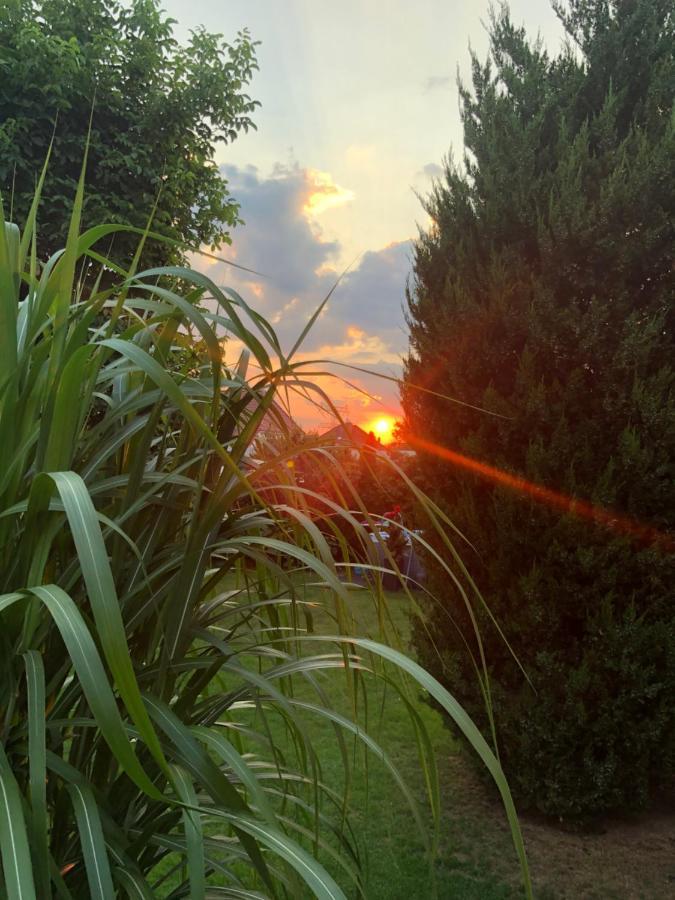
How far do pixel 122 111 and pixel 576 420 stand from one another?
6.26m

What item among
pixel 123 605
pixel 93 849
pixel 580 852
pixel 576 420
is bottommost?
pixel 580 852

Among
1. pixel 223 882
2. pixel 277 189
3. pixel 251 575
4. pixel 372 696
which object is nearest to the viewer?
pixel 251 575

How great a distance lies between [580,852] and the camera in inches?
108

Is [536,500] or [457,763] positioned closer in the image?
[536,500]

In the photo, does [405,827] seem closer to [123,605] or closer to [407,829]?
[407,829]

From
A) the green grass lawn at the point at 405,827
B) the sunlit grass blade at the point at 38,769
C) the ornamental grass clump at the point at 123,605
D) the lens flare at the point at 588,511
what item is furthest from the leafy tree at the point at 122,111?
the sunlit grass blade at the point at 38,769

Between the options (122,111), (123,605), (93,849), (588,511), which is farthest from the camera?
(122,111)

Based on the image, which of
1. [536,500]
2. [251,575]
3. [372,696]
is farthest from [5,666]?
[372,696]

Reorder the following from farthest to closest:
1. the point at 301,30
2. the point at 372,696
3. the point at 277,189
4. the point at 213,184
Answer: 1. the point at 213,184
2. the point at 372,696
3. the point at 277,189
4. the point at 301,30

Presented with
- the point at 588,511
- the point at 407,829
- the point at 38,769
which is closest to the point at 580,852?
the point at 407,829

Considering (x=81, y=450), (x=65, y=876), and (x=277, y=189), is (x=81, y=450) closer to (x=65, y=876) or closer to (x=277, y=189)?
(x=65, y=876)

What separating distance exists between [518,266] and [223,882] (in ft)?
8.87

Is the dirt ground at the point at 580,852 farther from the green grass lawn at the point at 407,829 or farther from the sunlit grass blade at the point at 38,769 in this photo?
the sunlit grass blade at the point at 38,769

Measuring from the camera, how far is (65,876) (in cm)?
102
